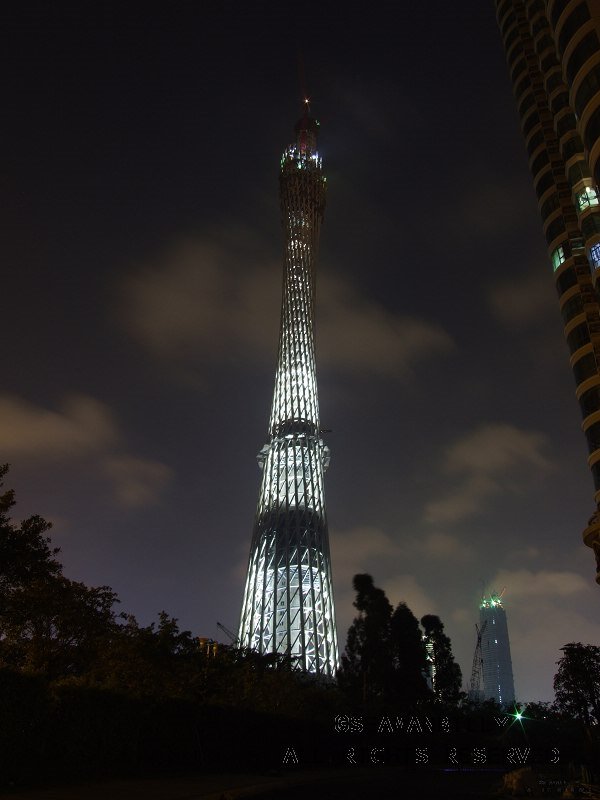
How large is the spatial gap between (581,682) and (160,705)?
43.0 meters

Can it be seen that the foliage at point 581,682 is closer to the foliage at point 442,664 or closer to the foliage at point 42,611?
the foliage at point 442,664

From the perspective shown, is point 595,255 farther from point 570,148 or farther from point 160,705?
Result: point 160,705

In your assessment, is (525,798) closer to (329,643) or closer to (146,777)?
(146,777)

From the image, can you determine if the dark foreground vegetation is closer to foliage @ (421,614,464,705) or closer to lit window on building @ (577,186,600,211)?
foliage @ (421,614,464,705)

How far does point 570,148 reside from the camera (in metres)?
42.4

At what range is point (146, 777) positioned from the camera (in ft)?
63.6

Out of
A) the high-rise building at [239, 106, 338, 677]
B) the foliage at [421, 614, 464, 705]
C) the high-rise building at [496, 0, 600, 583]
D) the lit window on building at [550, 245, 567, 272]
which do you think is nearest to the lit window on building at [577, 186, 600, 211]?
the high-rise building at [496, 0, 600, 583]

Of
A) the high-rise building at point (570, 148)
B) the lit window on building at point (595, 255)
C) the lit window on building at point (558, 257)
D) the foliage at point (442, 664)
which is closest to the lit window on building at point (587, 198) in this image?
the high-rise building at point (570, 148)

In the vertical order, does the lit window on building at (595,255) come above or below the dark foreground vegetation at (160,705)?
above

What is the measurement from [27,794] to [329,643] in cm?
4376

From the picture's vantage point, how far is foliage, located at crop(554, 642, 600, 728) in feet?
174

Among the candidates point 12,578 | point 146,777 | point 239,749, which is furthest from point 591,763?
point 12,578

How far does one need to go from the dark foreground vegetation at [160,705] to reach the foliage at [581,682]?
7.50 metres

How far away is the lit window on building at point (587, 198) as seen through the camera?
4038 cm
